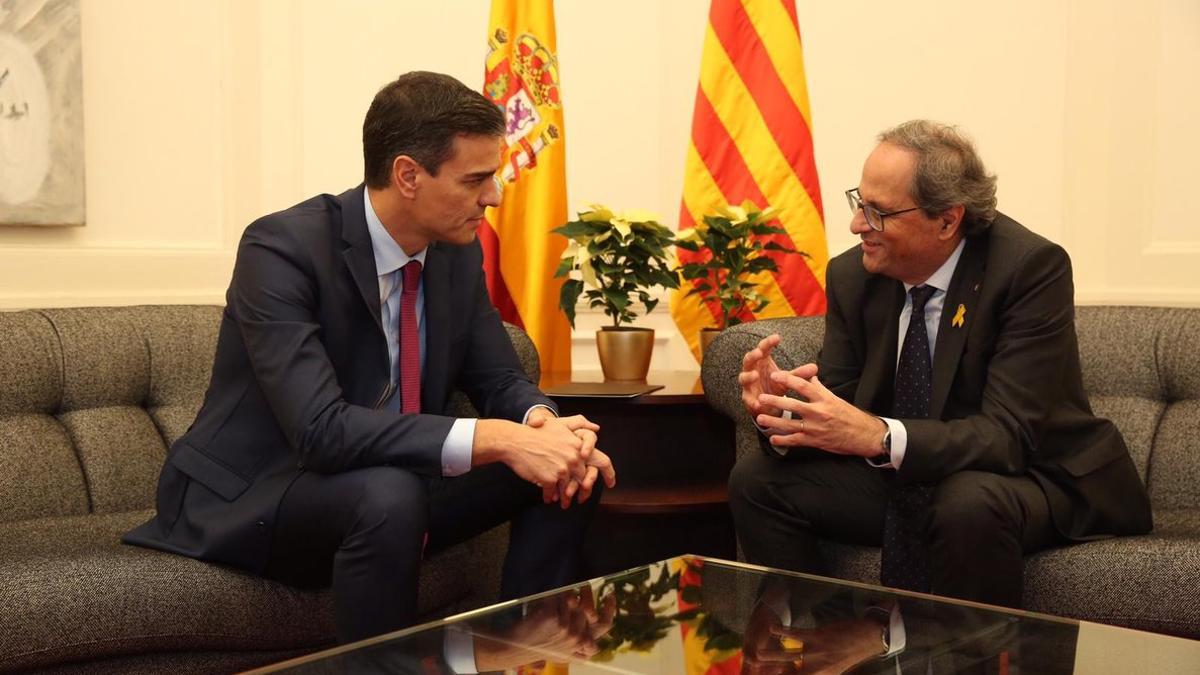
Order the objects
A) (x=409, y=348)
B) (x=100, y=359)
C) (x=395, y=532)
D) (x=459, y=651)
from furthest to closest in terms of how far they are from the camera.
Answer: (x=100, y=359) → (x=409, y=348) → (x=395, y=532) → (x=459, y=651)

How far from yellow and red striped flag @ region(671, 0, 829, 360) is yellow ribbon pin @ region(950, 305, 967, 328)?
1.16m

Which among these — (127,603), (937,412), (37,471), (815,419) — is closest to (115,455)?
(37,471)

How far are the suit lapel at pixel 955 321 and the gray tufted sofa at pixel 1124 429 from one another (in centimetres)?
35

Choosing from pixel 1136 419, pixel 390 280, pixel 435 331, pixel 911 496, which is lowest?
pixel 911 496

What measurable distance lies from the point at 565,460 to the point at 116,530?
0.94 meters

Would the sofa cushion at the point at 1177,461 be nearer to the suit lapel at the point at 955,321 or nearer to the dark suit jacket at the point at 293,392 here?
the suit lapel at the point at 955,321

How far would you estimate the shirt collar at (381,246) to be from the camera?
2.44 metres

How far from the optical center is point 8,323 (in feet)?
8.59

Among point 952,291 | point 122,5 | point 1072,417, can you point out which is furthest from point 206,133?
point 1072,417

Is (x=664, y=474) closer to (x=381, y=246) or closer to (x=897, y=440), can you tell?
(x=897, y=440)

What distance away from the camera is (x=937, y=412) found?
2473mm

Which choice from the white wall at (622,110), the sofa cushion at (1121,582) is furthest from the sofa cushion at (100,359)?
the sofa cushion at (1121,582)

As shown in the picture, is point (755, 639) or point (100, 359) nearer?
point (755, 639)

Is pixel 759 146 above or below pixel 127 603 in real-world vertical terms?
above
